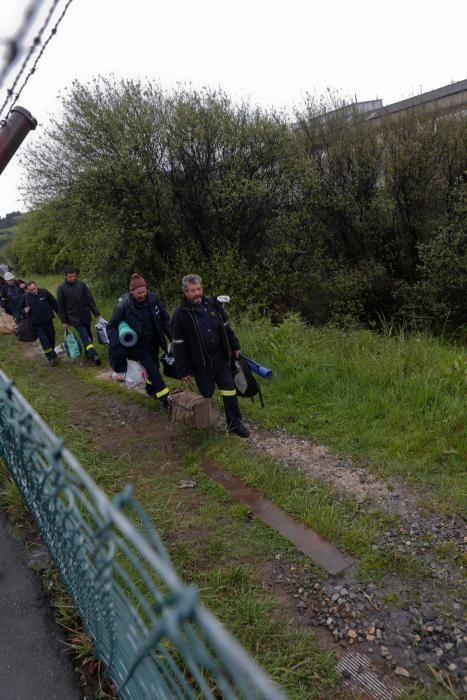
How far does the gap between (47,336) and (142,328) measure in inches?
156

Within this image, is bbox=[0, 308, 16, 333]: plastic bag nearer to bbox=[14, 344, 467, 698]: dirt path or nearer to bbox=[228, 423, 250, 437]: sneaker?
bbox=[228, 423, 250, 437]: sneaker

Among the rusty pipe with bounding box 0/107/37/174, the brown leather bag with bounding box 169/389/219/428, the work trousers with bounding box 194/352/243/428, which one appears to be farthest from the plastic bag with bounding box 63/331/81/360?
the work trousers with bounding box 194/352/243/428

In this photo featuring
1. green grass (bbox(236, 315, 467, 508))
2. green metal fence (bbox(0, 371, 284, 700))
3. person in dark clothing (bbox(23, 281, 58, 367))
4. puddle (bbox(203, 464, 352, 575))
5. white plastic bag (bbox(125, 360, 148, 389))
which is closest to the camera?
green metal fence (bbox(0, 371, 284, 700))

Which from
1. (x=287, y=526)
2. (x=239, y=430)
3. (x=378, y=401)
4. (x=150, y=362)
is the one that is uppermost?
(x=150, y=362)

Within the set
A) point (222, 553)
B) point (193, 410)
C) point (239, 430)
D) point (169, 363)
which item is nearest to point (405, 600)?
point (222, 553)

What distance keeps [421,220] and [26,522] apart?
11786mm

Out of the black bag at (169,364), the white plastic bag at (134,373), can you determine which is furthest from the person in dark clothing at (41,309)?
the black bag at (169,364)

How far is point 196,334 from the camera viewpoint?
4.59 m

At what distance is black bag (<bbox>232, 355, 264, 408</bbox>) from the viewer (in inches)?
195

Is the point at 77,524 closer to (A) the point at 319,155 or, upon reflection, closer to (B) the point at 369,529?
(B) the point at 369,529

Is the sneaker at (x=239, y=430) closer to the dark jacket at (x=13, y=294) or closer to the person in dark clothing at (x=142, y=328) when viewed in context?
the person in dark clothing at (x=142, y=328)

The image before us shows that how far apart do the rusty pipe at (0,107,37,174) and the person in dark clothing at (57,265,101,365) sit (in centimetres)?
341

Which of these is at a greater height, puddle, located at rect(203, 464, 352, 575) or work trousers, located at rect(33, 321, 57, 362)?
work trousers, located at rect(33, 321, 57, 362)

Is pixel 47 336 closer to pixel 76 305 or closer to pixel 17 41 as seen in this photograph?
pixel 76 305
